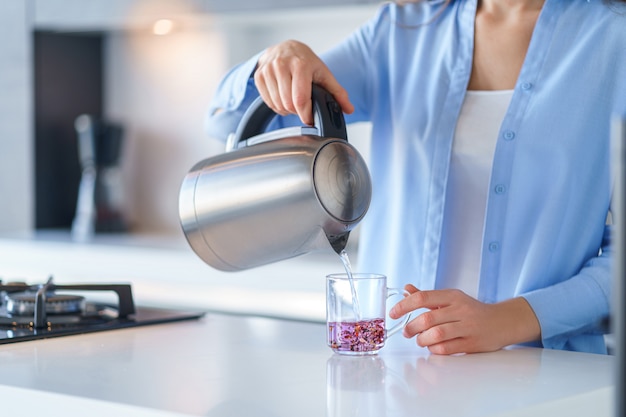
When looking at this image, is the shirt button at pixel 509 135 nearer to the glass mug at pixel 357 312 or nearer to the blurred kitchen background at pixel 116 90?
the glass mug at pixel 357 312

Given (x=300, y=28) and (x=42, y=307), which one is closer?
(x=42, y=307)

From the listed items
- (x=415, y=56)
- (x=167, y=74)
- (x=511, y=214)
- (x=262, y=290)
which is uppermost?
(x=167, y=74)

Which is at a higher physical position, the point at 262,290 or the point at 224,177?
the point at 224,177

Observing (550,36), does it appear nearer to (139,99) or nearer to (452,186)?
(452,186)

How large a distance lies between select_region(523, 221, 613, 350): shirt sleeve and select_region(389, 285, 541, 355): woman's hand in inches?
3.6

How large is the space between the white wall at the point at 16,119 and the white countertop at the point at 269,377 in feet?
7.19

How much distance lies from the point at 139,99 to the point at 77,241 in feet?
2.33

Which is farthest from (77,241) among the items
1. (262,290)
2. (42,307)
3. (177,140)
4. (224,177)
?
(224,177)

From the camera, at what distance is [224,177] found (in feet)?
3.59

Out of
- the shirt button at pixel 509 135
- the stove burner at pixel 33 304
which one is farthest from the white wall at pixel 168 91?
the stove burner at pixel 33 304

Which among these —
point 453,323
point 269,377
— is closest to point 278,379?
point 269,377

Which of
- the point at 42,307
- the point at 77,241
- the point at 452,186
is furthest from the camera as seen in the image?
the point at 77,241

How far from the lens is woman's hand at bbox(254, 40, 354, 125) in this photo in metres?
1.11

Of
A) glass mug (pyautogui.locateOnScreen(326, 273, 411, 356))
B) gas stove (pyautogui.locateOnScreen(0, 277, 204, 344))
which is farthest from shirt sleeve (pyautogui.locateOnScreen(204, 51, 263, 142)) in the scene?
glass mug (pyautogui.locateOnScreen(326, 273, 411, 356))
